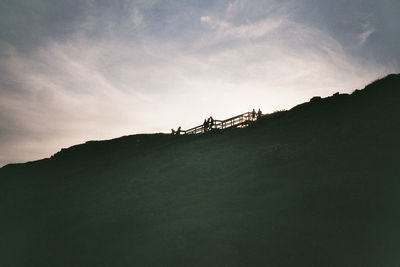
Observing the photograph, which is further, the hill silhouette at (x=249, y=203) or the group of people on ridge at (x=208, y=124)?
the group of people on ridge at (x=208, y=124)

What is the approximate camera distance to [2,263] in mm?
19078

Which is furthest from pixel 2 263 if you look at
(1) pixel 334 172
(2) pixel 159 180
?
(1) pixel 334 172

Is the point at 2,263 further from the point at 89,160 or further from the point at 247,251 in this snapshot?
the point at 89,160

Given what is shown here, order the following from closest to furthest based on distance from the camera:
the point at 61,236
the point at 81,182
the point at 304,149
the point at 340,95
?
1. the point at 61,236
2. the point at 304,149
3. the point at 340,95
4. the point at 81,182

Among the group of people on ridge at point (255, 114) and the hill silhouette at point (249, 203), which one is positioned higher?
the group of people on ridge at point (255, 114)

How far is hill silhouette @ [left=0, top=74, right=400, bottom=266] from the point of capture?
12.8m

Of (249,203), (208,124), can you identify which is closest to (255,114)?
(208,124)

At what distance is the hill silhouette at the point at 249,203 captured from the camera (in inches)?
503

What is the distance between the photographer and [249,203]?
17.4 metres

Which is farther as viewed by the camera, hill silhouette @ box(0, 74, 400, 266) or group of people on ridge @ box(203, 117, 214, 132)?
group of people on ridge @ box(203, 117, 214, 132)

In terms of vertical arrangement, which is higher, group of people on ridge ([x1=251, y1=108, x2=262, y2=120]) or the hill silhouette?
group of people on ridge ([x1=251, y1=108, x2=262, y2=120])

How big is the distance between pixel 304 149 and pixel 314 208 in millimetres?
9694

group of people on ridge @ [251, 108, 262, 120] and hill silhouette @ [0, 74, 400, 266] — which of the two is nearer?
hill silhouette @ [0, 74, 400, 266]

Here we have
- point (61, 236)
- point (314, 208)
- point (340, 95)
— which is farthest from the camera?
point (340, 95)
